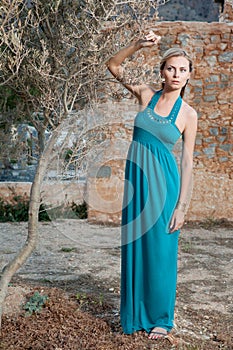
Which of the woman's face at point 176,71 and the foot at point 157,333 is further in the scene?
the foot at point 157,333

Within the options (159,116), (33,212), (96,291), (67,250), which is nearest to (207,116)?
(67,250)

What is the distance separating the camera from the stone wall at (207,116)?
26.3 feet

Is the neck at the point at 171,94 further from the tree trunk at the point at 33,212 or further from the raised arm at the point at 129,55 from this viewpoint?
the tree trunk at the point at 33,212

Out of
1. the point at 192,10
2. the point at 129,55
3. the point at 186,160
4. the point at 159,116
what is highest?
the point at 192,10

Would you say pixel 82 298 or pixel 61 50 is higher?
pixel 61 50

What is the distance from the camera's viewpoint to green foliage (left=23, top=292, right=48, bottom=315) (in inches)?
159

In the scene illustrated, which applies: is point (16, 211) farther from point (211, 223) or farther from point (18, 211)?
point (211, 223)

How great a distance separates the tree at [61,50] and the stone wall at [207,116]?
4012 millimetres

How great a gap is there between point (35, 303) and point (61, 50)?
1.77 metres

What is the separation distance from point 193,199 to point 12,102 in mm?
2917

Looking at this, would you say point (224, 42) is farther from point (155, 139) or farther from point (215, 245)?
point (155, 139)

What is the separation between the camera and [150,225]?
138 inches

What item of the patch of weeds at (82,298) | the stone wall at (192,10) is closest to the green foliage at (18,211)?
the patch of weeds at (82,298)

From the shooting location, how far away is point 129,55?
3516mm
